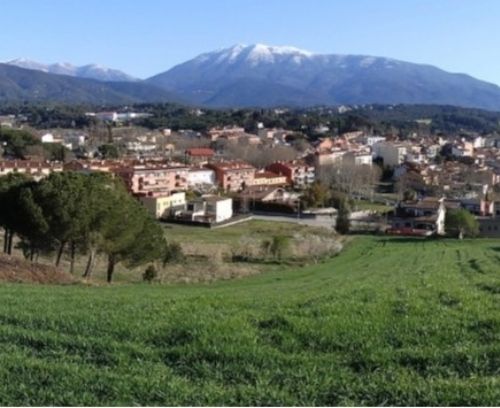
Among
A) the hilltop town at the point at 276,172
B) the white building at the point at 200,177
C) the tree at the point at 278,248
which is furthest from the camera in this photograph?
the white building at the point at 200,177

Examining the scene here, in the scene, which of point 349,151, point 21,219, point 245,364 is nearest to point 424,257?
point 21,219

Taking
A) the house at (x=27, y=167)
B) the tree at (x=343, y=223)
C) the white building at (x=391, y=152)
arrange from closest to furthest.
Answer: the tree at (x=343, y=223) → the house at (x=27, y=167) → the white building at (x=391, y=152)

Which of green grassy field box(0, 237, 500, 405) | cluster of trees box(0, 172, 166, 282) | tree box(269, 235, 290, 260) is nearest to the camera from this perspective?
green grassy field box(0, 237, 500, 405)

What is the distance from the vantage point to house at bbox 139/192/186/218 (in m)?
64.9

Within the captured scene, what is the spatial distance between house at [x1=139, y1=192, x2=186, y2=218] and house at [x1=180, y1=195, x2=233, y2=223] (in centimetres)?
118

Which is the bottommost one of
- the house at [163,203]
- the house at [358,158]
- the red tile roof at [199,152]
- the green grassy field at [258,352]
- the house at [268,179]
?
the house at [163,203]

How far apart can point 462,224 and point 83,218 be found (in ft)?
122

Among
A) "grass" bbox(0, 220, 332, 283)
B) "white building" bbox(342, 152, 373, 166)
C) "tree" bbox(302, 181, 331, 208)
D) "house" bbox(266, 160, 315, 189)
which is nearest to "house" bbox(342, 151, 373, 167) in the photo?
"white building" bbox(342, 152, 373, 166)

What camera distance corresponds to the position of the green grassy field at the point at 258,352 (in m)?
5.11

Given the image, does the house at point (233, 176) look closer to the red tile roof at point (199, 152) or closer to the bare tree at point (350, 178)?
the bare tree at point (350, 178)

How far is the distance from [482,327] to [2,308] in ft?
18.6

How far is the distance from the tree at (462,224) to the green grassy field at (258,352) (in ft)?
157

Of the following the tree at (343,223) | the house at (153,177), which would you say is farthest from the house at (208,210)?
the tree at (343,223)

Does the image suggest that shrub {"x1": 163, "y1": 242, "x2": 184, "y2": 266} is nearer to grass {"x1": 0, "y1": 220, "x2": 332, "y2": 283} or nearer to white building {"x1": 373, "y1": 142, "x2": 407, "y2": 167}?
grass {"x1": 0, "y1": 220, "x2": 332, "y2": 283}
